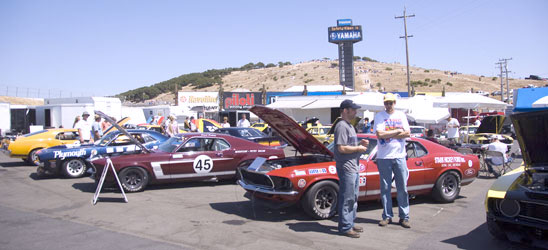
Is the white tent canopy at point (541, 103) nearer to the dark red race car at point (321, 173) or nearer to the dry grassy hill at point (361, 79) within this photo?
the dark red race car at point (321, 173)

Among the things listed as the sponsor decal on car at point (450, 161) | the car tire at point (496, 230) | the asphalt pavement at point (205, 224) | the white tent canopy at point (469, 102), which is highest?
the white tent canopy at point (469, 102)

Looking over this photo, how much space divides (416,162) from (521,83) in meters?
87.5

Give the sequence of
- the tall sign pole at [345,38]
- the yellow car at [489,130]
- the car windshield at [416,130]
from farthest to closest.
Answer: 1. the tall sign pole at [345,38]
2. the car windshield at [416,130]
3. the yellow car at [489,130]

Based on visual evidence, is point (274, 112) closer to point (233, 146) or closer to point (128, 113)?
point (233, 146)

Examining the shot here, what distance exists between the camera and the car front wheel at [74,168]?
36.0 feet

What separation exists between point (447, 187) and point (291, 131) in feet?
10.5

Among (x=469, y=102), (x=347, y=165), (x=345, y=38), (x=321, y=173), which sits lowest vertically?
(x=321, y=173)

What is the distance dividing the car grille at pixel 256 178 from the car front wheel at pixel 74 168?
6240 millimetres

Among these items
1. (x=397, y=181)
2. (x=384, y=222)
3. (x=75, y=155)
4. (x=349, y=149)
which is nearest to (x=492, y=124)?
(x=397, y=181)

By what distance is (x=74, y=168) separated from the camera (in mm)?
11148

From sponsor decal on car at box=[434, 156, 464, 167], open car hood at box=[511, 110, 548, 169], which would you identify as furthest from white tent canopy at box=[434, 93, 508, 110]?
open car hood at box=[511, 110, 548, 169]

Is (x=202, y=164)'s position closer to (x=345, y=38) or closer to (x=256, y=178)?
(x=256, y=178)

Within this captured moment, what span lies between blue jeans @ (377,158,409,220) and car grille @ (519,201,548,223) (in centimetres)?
152

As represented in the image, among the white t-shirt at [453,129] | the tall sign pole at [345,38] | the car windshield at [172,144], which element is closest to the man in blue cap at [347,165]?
the car windshield at [172,144]
